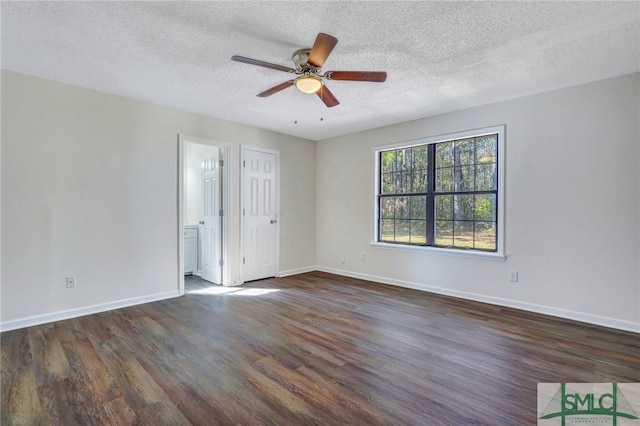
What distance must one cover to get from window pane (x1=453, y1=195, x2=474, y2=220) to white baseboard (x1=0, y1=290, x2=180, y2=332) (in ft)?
12.9

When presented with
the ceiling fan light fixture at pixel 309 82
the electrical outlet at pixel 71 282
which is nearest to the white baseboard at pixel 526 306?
the ceiling fan light fixture at pixel 309 82

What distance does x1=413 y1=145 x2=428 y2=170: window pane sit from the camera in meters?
4.54

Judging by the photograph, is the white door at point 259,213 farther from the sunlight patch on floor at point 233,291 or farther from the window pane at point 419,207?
the window pane at point 419,207

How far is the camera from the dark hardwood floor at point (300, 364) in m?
1.79

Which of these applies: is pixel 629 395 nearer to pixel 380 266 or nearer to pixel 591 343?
pixel 591 343

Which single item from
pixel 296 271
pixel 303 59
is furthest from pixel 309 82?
pixel 296 271

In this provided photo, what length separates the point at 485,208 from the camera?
3949mm

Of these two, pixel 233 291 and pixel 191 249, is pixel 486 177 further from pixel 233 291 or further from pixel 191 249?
pixel 191 249

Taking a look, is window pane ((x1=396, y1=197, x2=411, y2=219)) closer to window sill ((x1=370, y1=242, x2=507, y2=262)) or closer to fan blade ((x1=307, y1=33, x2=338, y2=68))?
window sill ((x1=370, y1=242, x2=507, y2=262))

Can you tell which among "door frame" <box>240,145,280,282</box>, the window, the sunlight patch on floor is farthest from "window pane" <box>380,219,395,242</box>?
the sunlight patch on floor

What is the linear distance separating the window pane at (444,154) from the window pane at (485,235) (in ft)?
3.07

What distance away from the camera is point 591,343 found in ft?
8.82

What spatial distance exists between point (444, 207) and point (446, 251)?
2.03ft

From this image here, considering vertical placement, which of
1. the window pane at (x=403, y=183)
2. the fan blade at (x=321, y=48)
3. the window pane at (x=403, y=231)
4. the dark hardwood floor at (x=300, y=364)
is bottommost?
the dark hardwood floor at (x=300, y=364)
